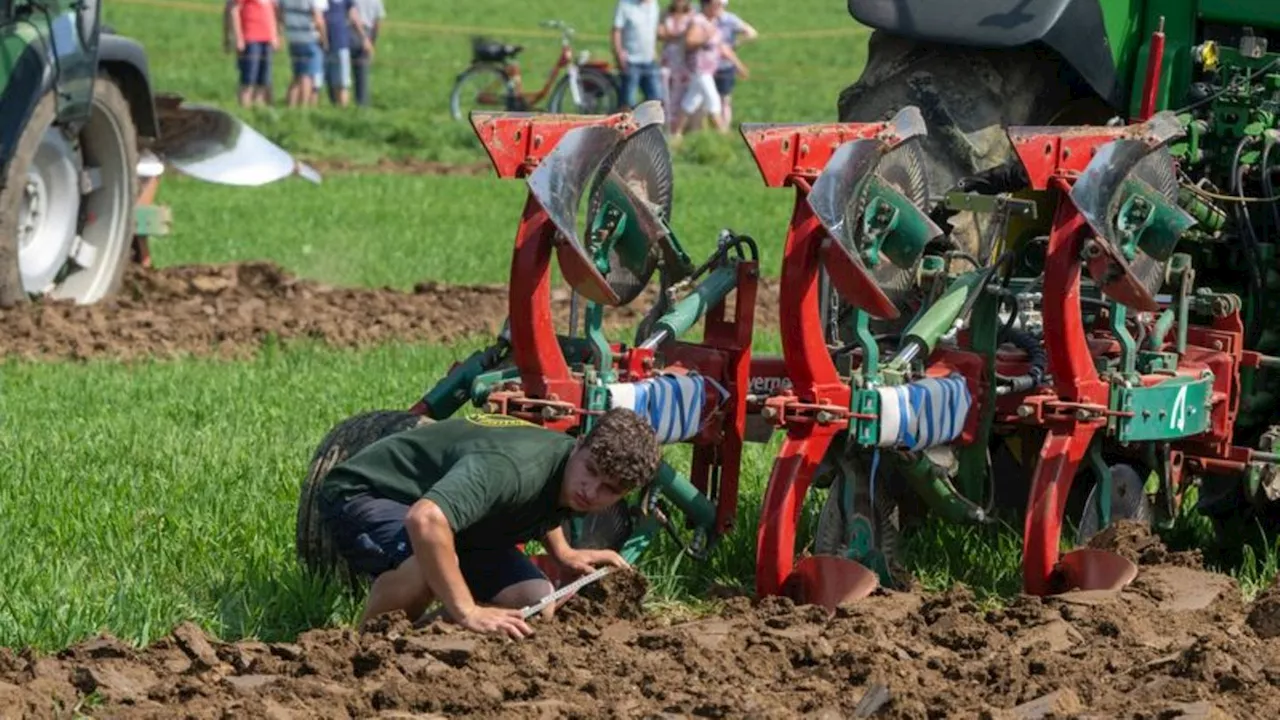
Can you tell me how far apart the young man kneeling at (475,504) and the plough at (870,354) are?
28 centimetres

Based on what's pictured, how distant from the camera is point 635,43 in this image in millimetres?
26562

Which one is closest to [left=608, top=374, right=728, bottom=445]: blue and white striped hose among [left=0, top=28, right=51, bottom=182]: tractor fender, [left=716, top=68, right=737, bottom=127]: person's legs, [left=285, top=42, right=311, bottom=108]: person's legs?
[left=0, top=28, right=51, bottom=182]: tractor fender

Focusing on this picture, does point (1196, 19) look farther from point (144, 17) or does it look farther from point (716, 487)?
point (144, 17)

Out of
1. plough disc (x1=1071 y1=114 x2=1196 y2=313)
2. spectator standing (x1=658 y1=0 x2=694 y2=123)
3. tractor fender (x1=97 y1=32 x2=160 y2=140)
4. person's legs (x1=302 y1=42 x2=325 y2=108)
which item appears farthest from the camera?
spectator standing (x1=658 y1=0 x2=694 y2=123)

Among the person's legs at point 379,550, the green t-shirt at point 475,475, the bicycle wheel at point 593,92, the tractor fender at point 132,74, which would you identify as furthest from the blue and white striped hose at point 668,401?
the bicycle wheel at point 593,92

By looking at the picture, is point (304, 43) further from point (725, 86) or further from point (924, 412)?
point (924, 412)

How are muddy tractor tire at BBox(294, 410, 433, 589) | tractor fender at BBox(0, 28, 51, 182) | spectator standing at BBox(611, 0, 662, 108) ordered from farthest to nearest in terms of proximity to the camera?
spectator standing at BBox(611, 0, 662, 108)
tractor fender at BBox(0, 28, 51, 182)
muddy tractor tire at BBox(294, 410, 433, 589)

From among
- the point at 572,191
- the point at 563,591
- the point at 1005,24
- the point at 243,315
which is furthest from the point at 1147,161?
the point at 243,315

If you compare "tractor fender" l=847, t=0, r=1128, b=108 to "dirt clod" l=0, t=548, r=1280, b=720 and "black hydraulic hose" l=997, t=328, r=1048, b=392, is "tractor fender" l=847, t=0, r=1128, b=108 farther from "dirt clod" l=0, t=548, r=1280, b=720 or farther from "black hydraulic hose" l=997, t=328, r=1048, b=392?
"dirt clod" l=0, t=548, r=1280, b=720

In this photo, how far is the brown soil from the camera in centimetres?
2184

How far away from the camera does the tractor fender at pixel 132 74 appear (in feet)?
41.5

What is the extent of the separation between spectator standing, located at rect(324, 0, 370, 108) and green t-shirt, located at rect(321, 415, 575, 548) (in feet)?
69.1

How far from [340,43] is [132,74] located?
1468cm

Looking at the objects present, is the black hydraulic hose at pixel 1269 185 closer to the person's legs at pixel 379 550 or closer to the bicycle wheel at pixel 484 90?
the person's legs at pixel 379 550
